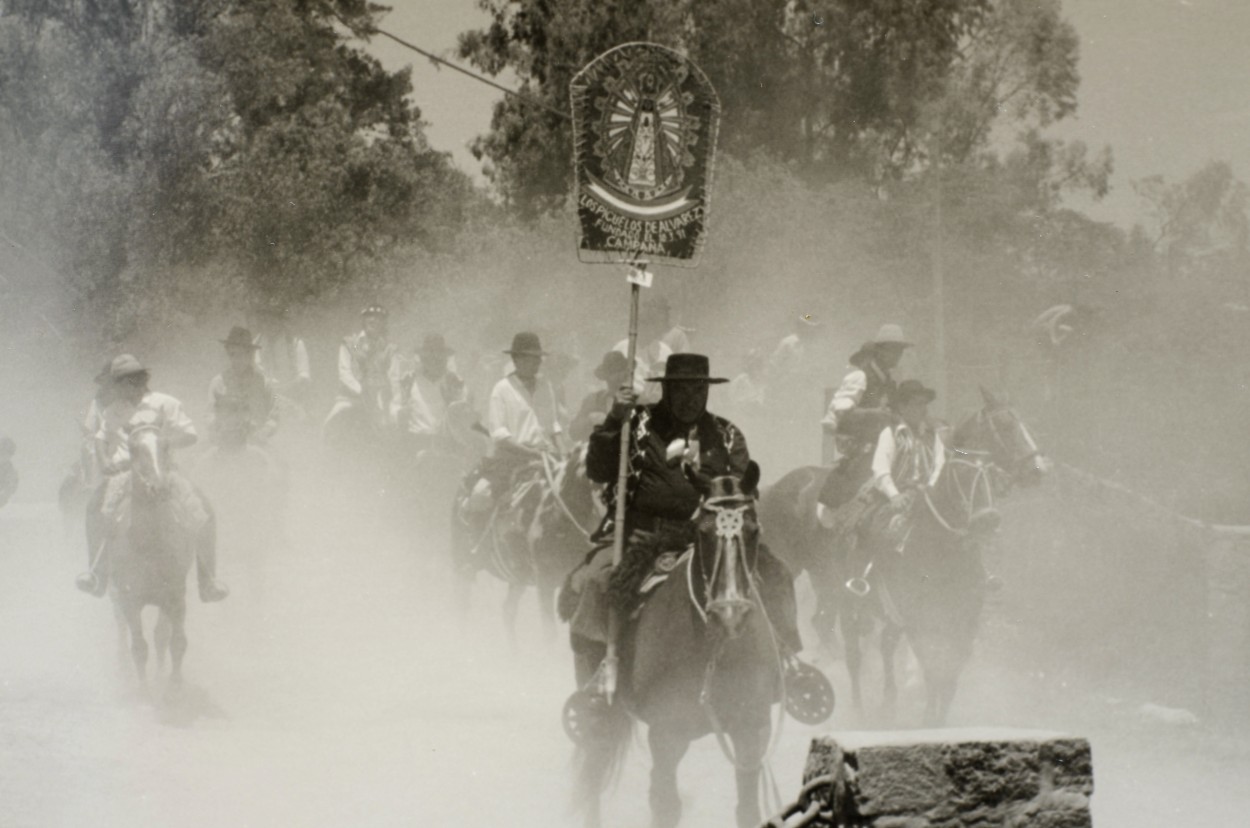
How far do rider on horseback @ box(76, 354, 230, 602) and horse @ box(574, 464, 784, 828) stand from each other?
6.52 m

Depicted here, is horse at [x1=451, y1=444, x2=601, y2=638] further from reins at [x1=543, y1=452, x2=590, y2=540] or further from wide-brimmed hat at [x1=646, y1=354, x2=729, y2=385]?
wide-brimmed hat at [x1=646, y1=354, x2=729, y2=385]

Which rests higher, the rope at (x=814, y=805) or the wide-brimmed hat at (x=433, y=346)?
the wide-brimmed hat at (x=433, y=346)

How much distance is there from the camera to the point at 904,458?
14539 mm

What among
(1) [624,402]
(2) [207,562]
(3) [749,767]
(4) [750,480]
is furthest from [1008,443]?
(2) [207,562]

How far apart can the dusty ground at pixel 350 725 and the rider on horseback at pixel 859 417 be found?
1909 millimetres

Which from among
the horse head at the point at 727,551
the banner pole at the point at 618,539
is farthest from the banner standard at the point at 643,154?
the horse head at the point at 727,551

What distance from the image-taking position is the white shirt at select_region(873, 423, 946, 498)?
14344 millimetres

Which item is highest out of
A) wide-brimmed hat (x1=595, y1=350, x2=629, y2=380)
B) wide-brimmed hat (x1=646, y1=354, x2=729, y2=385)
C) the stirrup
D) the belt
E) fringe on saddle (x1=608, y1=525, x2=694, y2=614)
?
wide-brimmed hat (x1=595, y1=350, x2=629, y2=380)

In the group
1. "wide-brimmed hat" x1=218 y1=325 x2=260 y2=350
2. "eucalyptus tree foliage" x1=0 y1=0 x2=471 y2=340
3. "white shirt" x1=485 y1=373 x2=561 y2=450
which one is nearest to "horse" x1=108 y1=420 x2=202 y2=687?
"white shirt" x1=485 y1=373 x2=561 y2=450

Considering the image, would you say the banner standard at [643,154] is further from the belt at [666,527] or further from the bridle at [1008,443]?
the bridle at [1008,443]

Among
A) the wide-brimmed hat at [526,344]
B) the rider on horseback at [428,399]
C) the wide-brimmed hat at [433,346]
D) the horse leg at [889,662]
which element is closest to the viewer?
the horse leg at [889,662]

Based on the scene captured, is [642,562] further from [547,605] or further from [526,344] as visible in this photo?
[526,344]

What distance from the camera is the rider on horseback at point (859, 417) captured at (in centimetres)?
1492

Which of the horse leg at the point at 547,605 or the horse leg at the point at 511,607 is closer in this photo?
the horse leg at the point at 547,605
